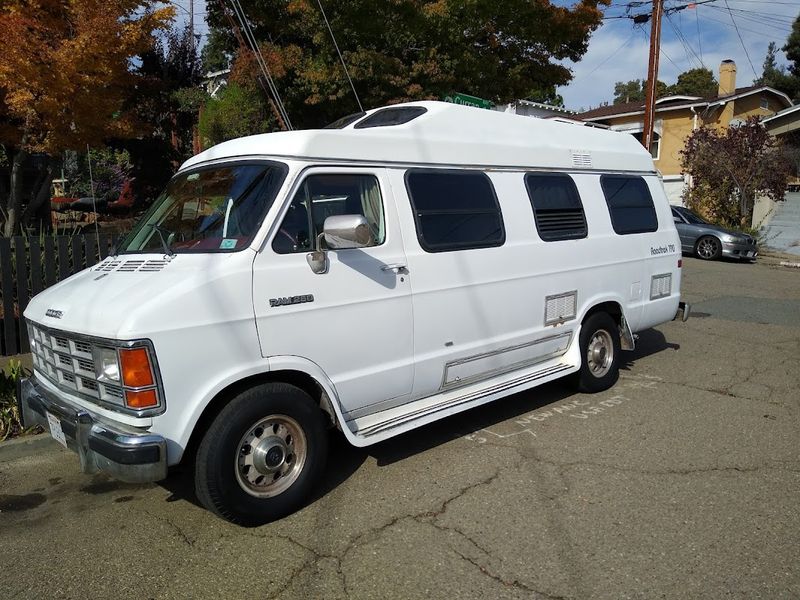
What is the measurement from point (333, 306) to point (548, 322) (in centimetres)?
233

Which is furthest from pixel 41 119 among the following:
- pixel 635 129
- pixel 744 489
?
pixel 635 129

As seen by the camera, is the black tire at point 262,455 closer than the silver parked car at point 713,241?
Yes

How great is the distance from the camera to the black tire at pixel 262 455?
140 inches

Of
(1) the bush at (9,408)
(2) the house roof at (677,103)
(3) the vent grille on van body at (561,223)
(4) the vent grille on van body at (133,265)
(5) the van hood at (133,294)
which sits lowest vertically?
(1) the bush at (9,408)

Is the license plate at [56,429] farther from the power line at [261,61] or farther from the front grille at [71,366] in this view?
the power line at [261,61]

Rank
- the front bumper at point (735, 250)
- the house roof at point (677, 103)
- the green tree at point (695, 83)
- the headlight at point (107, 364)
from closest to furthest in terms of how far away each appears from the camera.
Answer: the headlight at point (107, 364) → the front bumper at point (735, 250) → the house roof at point (677, 103) → the green tree at point (695, 83)

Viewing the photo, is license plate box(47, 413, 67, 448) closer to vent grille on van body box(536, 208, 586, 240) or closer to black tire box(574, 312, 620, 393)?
vent grille on van body box(536, 208, 586, 240)

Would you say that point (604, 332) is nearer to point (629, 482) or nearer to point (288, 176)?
point (629, 482)

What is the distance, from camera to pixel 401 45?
13.5 metres

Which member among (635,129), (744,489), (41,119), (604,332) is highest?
(635,129)

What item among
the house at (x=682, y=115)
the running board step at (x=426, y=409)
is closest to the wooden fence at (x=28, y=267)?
the running board step at (x=426, y=409)

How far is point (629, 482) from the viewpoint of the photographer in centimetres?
434

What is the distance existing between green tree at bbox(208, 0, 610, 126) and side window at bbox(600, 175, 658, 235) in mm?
7465

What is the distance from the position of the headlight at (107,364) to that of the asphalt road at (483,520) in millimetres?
1004
